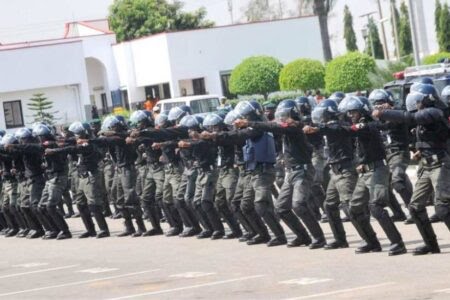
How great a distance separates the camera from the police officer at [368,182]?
17.0 meters

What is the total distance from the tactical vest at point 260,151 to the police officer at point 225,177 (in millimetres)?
612

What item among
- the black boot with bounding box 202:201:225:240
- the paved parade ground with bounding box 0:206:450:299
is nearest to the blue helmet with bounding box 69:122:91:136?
the paved parade ground with bounding box 0:206:450:299

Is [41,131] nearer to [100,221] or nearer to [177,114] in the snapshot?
[100,221]

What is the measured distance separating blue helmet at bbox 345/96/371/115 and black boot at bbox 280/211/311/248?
2.07 metres

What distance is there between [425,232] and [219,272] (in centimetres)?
268

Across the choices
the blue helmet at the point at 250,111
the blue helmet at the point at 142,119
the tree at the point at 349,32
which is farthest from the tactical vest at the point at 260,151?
the tree at the point at 349,32

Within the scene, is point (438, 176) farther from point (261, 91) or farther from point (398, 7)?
point (398, 7)

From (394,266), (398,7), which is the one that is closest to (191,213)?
(394,266)

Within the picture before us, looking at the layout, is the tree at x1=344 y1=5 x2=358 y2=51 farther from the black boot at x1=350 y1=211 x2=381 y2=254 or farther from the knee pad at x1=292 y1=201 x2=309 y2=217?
the black boot at x1=350 y1=211 x2=381 y2=254

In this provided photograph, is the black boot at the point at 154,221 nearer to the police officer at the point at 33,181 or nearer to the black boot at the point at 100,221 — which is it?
the black boot at the point at 100,221

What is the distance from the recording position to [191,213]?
22469 millimetres

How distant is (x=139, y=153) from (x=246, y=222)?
3903 mm

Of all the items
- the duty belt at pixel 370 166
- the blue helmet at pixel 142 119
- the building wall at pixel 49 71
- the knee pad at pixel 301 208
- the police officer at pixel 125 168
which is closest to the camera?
the duty belt at pixel 370 166

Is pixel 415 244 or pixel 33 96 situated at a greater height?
pixel 33 96
